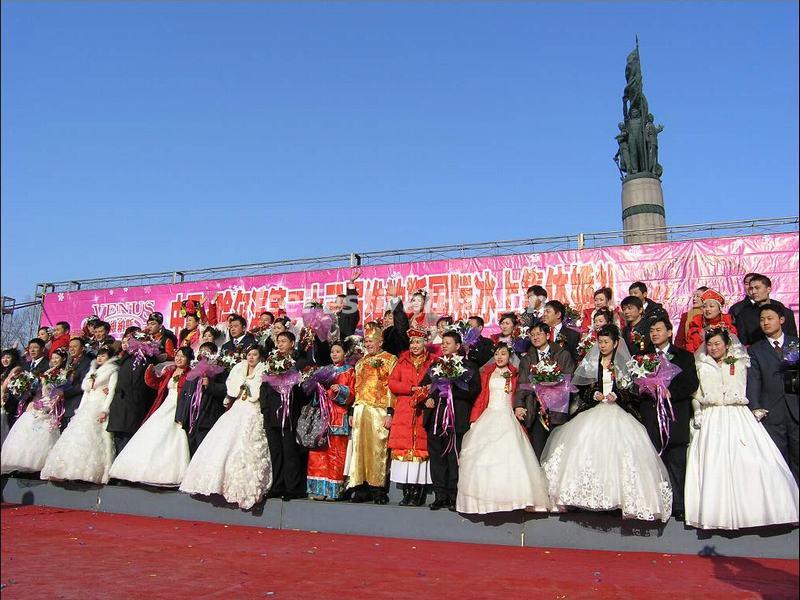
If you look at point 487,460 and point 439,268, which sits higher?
point 439,268

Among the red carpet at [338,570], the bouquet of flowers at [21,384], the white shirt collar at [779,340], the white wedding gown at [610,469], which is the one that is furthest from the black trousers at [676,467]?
the bouquet of flowers at [21,384]

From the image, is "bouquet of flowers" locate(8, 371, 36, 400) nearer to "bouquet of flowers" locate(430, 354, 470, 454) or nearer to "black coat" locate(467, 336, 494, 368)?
"bouquet of flowers" locate(430, 354, 470, 454)

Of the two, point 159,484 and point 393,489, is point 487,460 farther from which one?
point 159,484

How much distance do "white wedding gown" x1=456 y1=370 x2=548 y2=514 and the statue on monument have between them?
9189 mm

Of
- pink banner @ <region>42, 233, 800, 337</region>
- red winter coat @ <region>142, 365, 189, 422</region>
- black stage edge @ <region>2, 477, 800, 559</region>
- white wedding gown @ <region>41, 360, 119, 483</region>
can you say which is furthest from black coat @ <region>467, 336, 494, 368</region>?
white wedding gown @ <region>41, 360, 119, 483</region>

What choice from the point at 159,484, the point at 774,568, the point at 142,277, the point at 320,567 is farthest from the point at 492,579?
the point at 142,277

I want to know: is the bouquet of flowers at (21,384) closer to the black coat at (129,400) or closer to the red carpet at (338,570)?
the black coat at (129,400)

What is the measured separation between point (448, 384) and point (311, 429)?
1.41 metres

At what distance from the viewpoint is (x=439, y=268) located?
9.60 meters

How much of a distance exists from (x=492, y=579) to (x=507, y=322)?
315cm

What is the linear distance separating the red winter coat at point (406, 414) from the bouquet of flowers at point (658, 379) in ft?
5.94

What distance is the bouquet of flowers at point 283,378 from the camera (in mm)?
5980

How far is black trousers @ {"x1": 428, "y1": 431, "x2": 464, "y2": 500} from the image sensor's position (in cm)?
536

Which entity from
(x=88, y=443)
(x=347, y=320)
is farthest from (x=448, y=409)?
(x=88, y=443)
